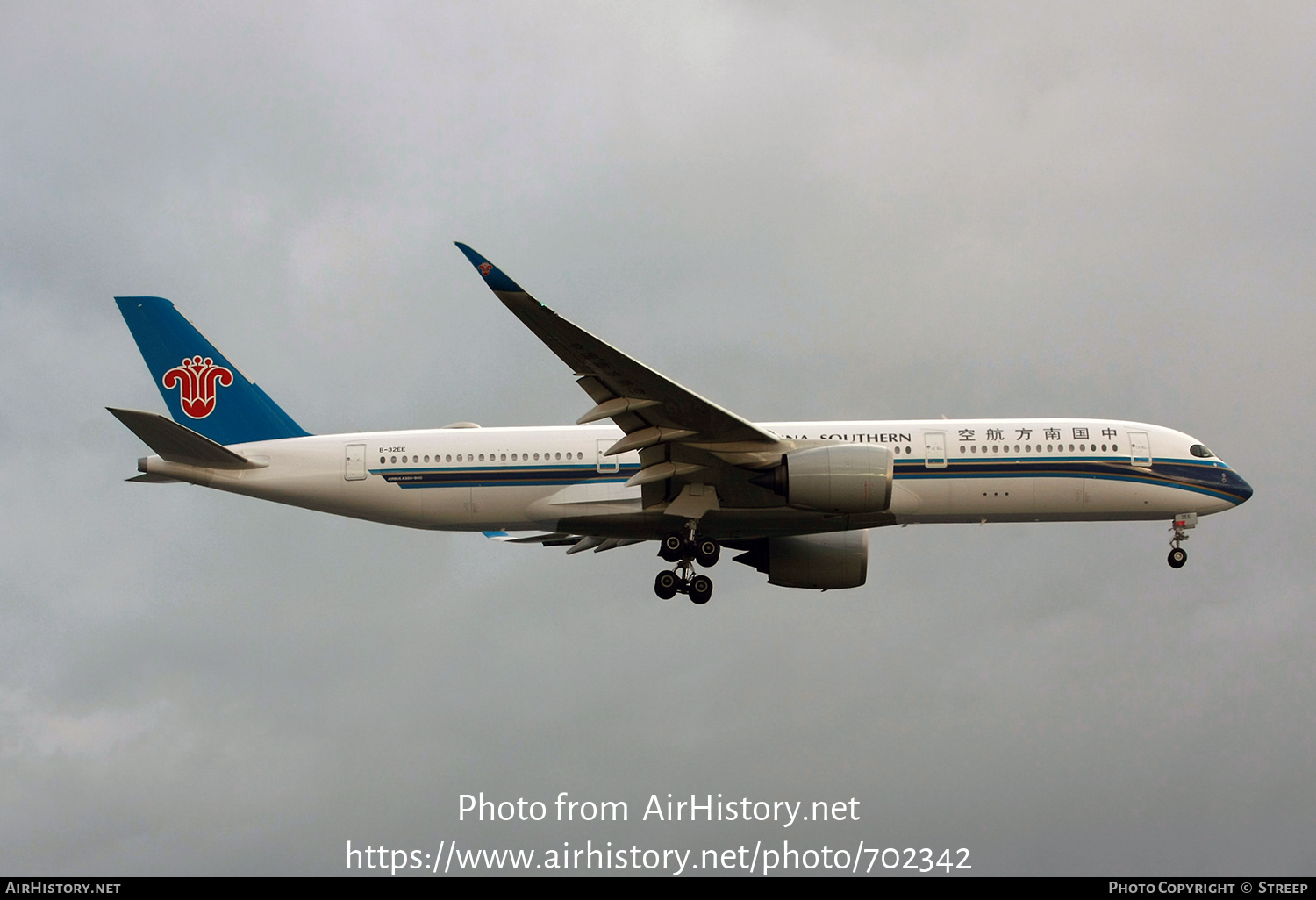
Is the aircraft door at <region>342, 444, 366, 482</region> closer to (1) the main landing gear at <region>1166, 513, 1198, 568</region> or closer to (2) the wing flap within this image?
(2) the wing flap

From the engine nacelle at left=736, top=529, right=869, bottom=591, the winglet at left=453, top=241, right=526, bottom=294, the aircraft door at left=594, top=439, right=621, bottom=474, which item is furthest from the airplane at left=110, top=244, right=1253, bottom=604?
the winglet at left=453, top=241, right=526, bottom=294

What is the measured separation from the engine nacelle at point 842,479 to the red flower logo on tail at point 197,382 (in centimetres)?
1579

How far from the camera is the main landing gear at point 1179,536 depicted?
3297cm

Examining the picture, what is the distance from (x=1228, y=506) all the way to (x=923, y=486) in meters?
8.65

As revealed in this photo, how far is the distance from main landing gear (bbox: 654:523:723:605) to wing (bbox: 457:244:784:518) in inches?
42.4

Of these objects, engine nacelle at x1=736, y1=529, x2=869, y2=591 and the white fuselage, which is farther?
engine nacelle at x1=736, y1=529, x2=869, y2=591

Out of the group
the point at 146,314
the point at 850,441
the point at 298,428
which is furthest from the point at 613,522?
the point at 146,314

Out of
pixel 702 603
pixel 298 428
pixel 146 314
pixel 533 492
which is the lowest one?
pixel 702 603

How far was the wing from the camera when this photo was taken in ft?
86.8

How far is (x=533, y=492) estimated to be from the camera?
31578mm

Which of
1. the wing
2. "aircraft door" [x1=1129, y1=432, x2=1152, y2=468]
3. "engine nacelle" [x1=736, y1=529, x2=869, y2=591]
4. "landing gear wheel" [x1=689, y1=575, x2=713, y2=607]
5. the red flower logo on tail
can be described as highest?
the red flower logo on tail

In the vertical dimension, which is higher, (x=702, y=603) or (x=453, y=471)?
(x=453, y=471)

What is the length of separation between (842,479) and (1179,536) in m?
10.6

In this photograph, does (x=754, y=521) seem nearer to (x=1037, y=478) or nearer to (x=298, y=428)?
(x=1037, y=478)
